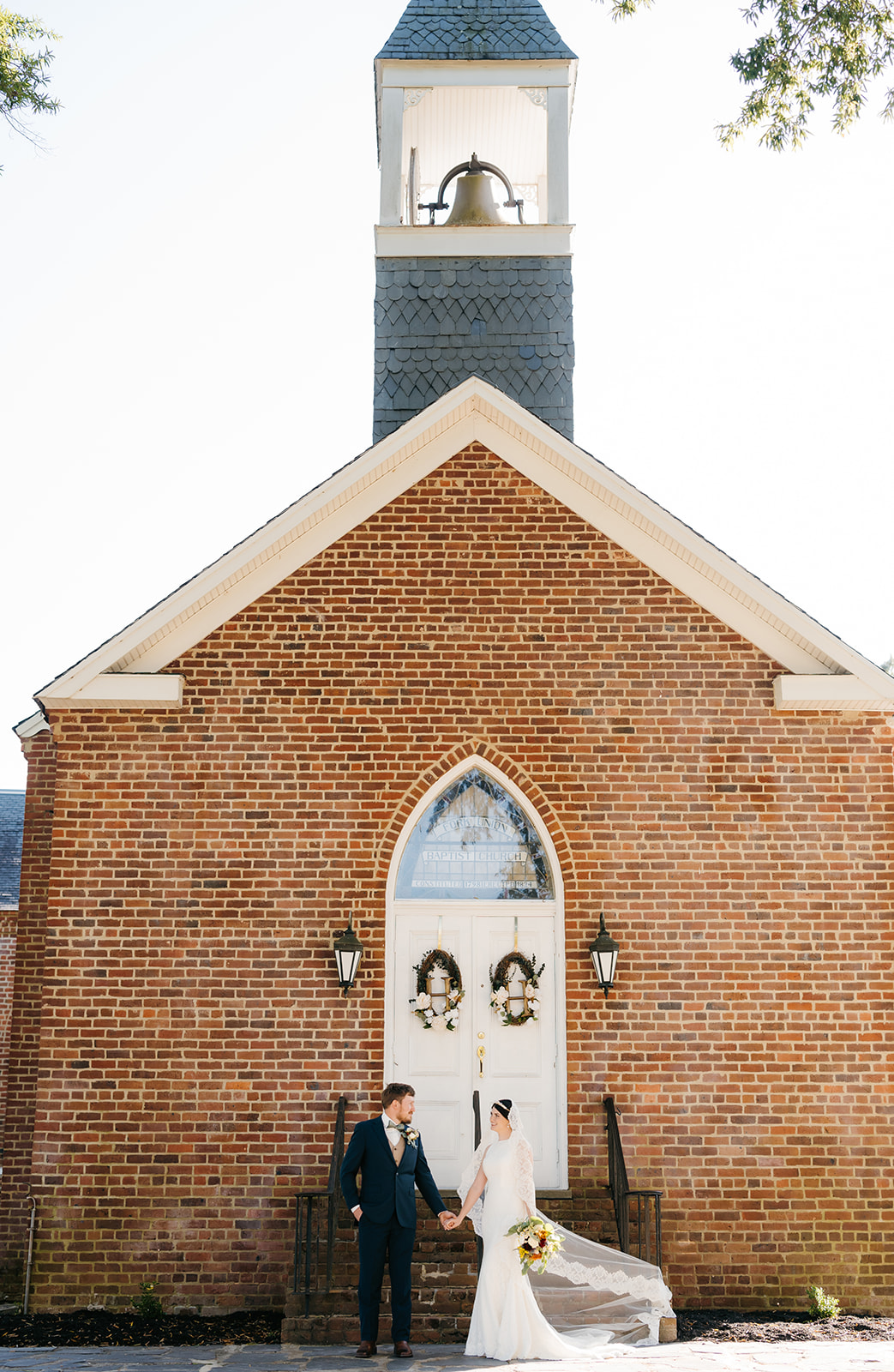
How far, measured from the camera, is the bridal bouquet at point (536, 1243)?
283 inches

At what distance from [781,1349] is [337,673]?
5796mm

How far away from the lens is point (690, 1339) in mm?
8094

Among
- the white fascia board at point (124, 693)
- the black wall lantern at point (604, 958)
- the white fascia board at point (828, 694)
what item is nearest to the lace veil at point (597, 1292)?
the black wall lantern at point (604, 958)

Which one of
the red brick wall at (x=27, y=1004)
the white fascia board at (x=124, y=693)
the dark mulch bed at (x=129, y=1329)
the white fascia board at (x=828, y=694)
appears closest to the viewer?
the dark mulch bed at (x=129, y=1329)

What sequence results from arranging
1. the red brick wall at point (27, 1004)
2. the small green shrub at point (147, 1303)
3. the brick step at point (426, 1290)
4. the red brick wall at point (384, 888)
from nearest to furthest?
the brick step at point (426, 1290) < the small green shrub at point (147, 1303) < the red brick wall at point (384, 888) < the red brick wall at point (27, 1004)

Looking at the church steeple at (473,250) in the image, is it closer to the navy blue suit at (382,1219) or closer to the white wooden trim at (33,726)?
the white wooden trim at (33,726)

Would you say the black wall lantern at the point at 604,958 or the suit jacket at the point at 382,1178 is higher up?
the black wall lantern at the point at 604,958

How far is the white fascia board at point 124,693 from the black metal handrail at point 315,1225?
3.48 metres

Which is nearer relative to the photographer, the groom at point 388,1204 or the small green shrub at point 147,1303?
the groom at point 388,1204

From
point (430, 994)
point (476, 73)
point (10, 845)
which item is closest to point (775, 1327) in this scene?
point (430, 994)

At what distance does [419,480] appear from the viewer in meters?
10.6

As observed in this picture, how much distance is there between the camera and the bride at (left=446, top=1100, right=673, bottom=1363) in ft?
23.7

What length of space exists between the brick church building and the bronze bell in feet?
10.3

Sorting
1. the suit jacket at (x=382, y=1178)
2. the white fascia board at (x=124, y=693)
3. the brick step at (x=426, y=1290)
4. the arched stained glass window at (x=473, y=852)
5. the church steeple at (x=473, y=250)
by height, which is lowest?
the brick step at (x=426, y=1290)
